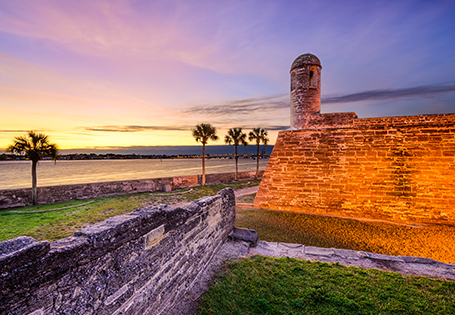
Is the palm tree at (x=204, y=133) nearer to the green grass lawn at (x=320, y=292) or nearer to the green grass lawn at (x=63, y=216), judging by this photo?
the green grass lawn at (x=63, y=216)

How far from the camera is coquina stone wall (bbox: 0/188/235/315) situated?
1452mm

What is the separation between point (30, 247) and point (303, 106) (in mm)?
14070

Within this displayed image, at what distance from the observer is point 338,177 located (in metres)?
9.76

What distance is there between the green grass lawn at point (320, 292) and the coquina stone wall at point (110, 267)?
2.64 feet

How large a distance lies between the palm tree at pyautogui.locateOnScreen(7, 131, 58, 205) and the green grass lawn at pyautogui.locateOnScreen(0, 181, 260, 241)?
247 cm

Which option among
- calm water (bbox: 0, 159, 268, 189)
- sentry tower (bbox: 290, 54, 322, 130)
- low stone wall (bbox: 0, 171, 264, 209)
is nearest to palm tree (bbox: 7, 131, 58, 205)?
low stone wall (bbox: 0, 171, 264, 209)

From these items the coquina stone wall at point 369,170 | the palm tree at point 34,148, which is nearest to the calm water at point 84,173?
the palm tree at point 34,148

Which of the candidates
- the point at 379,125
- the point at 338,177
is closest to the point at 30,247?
the point at 338,177

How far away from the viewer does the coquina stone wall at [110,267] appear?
145 centimetres

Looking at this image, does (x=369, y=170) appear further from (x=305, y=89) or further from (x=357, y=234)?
(x=305, y=89)

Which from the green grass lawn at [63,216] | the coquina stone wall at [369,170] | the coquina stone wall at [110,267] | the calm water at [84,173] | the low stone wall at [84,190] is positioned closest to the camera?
the coquina stone wall at [110,267]

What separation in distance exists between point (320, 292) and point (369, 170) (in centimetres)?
783

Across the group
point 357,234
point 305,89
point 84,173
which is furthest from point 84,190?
point 84,173

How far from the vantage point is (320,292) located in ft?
12.0
